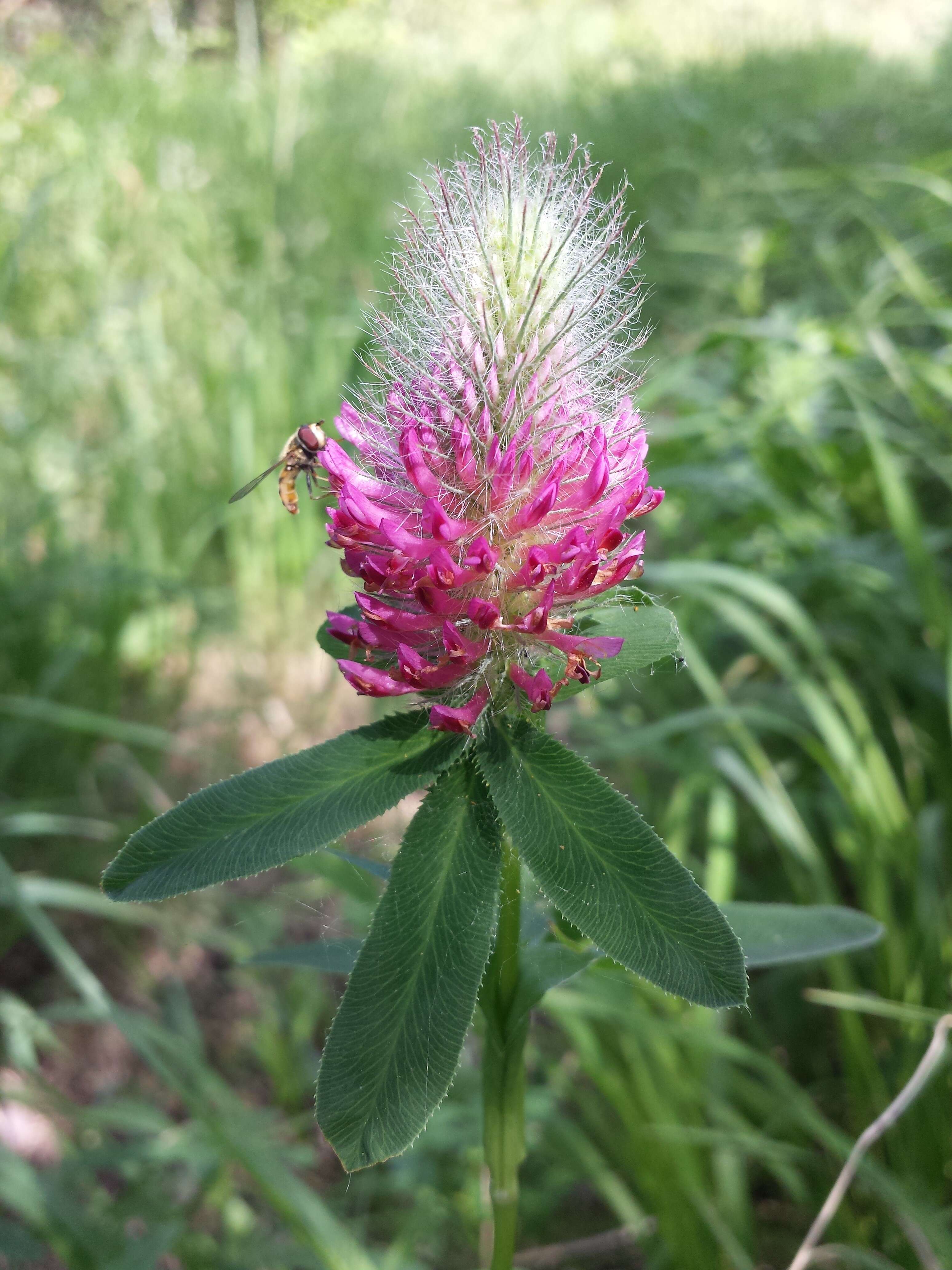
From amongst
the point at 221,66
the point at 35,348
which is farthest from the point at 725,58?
the point at 35,348

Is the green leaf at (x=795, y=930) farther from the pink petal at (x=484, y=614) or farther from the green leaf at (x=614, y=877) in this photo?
the pink petal at (x=484, y=614)

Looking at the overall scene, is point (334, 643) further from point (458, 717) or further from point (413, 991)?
point (413, 991)

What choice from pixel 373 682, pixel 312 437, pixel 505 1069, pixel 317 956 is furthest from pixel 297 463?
pixel 505 1069

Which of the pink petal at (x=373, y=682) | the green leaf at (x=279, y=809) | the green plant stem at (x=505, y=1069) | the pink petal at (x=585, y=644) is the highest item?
the pink petal at (x=373, y=682)

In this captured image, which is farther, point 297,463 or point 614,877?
point 297,463

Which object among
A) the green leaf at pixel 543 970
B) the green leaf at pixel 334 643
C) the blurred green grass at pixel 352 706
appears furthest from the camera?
the blurred green grass at pixel 352 706

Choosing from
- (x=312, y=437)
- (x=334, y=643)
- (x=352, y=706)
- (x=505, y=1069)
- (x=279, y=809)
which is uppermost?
(x=352, y=706)

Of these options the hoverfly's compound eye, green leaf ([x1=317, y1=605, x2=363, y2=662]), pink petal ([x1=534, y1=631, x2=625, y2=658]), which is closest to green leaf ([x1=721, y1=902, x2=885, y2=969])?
pink petal ([x1=534, y1=631, x2=625, y2=658])

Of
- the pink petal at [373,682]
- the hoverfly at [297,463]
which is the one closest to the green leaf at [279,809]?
the pink petal at [373,682]
